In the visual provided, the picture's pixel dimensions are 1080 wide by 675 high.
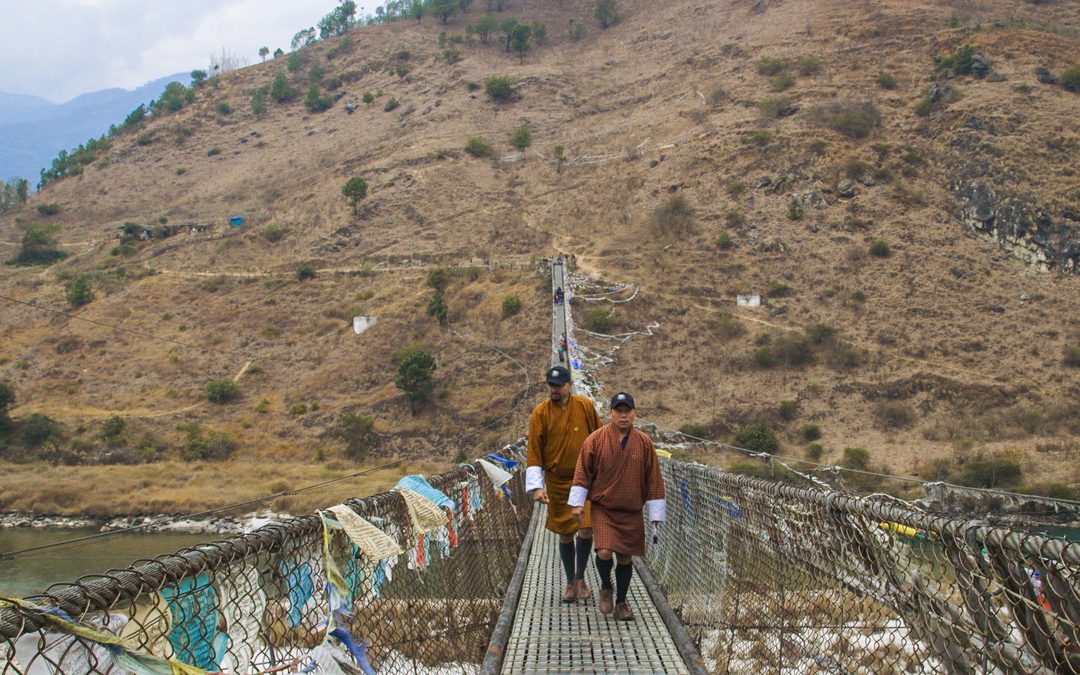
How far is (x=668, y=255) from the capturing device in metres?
33.0

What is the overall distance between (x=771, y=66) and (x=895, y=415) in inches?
1287

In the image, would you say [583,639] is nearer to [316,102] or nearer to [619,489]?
[619,489]

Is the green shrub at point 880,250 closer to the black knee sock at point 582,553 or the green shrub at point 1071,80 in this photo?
the green shrub at point 1071,80

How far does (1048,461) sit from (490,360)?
18909 mm

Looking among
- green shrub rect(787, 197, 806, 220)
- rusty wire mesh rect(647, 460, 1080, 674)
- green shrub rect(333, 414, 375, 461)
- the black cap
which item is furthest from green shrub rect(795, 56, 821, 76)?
the black cap

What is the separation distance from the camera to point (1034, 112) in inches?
1353

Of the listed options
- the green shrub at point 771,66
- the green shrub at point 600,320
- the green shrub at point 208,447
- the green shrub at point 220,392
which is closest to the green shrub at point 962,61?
the green shrub at point 771,66

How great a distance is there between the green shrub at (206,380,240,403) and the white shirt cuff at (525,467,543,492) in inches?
1149

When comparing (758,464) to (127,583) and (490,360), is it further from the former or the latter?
(127,583)

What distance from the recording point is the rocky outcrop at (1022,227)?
28.0 metres

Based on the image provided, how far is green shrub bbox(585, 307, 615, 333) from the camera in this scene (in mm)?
27219

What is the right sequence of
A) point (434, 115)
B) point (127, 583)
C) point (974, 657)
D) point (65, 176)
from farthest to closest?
point (65, 176)
point (434, 115)
point (974, 657)
point (127, 583)

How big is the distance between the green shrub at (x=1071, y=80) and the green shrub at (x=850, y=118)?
8.98 meters


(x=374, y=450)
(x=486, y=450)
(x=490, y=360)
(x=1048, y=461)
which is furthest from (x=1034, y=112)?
(x=374, y=450)
